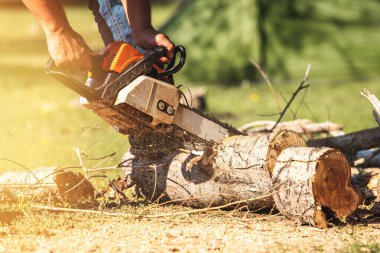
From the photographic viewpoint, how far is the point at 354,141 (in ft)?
17.9

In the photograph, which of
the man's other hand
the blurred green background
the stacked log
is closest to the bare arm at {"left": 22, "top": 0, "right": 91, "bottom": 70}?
the man's other hand

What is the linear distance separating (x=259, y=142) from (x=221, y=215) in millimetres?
497

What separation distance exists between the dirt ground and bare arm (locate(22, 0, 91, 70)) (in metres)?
0.89

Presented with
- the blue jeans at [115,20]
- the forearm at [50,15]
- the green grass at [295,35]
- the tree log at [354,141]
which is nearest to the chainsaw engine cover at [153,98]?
the forearm at [50,15]

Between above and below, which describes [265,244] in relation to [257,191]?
below

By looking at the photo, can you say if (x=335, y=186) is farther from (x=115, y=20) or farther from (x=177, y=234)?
(x=115, y=20)

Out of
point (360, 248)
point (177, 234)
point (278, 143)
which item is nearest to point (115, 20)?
point (278, 143)

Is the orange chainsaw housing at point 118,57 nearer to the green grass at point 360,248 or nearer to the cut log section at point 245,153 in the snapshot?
the cut log section at point 245,153

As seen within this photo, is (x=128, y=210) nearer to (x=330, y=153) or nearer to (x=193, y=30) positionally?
(x=330, y=153)

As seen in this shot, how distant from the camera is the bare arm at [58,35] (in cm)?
391

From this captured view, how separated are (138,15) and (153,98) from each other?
0.88m

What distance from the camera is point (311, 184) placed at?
3.80 metres

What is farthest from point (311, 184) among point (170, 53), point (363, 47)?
point (363, 47)

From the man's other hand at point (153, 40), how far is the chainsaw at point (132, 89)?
1.8 inches
